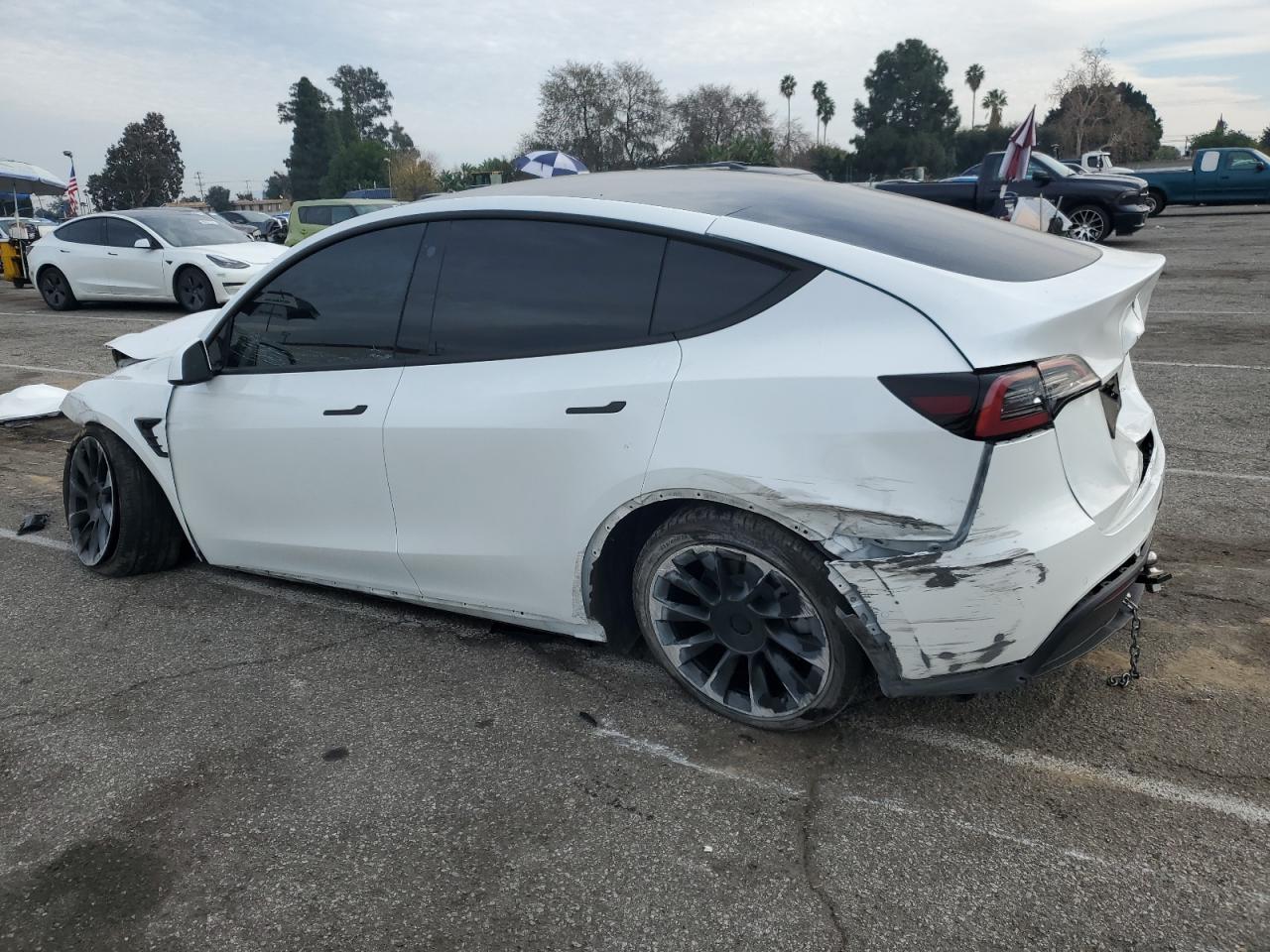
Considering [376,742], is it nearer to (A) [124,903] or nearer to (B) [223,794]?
(B) [223,794]

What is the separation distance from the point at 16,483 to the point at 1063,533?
6148mm

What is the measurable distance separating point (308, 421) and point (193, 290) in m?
11.4

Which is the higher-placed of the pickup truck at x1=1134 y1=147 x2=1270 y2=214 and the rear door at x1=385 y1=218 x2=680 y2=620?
the pickup truck at x1=1134 y1=147 x2=1270 y2=214

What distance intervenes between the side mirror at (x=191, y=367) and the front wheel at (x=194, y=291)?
34.3 ft

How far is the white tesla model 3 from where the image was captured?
8.14ft

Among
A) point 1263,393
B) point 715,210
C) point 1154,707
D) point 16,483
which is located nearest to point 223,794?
point 715,210

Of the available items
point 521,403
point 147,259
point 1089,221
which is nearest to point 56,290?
point 147,259

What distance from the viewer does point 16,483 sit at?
619 cm

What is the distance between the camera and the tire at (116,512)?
14.3 feet

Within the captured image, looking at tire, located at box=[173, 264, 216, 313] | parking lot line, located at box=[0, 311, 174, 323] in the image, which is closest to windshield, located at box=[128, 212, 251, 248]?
tire, located at box=[173, 264, 216, 313]

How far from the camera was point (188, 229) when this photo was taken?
558 inches

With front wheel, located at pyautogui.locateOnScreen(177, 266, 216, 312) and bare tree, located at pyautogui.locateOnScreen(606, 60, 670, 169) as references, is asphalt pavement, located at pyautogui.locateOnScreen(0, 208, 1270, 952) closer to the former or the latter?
front wheel, located at pyautogui.locateOnScreen(177, 266, 216, 312)

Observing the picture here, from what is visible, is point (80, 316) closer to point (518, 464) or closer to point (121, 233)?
point (121, 233)

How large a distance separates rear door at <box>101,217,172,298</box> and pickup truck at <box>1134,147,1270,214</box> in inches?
863
